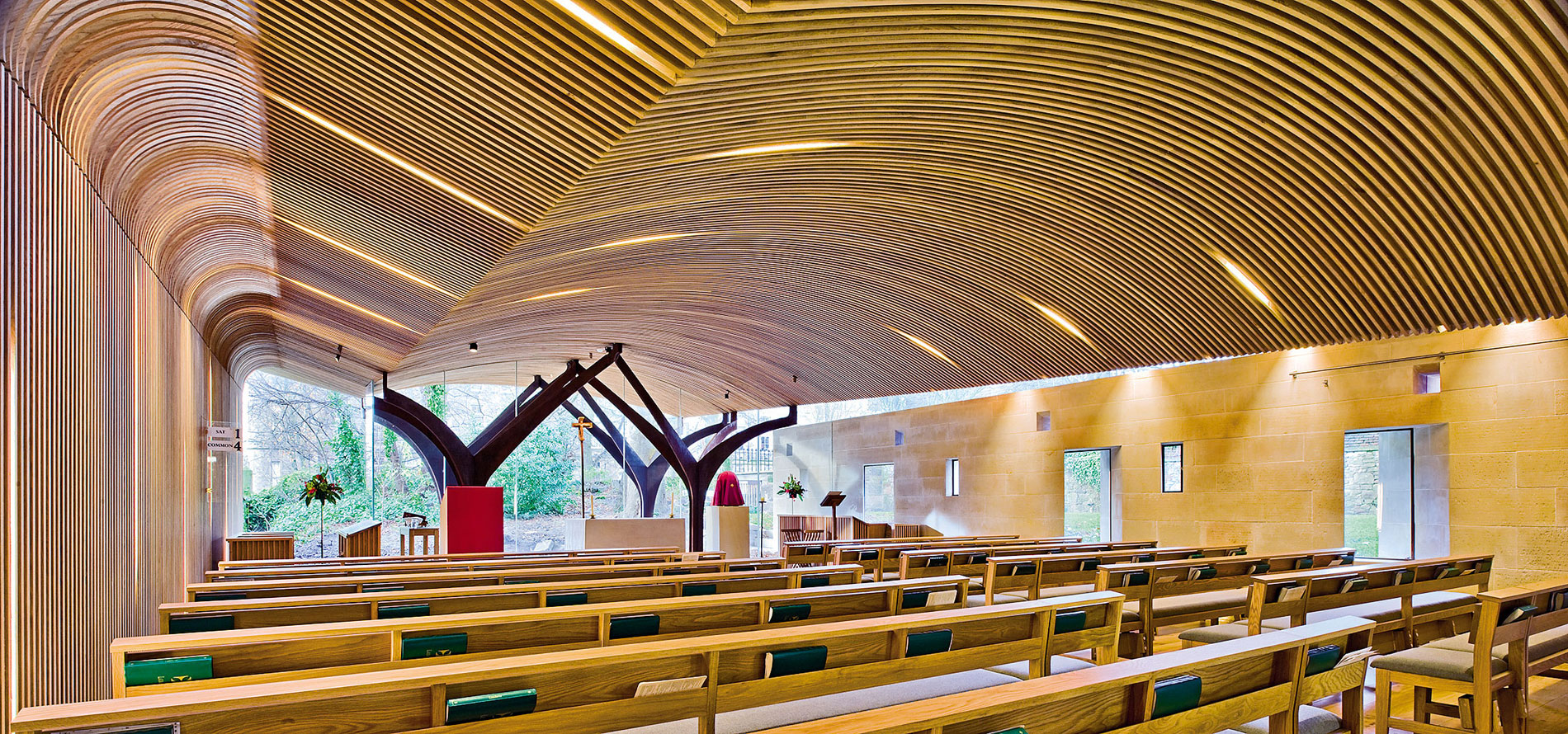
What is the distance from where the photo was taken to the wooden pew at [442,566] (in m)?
6.68

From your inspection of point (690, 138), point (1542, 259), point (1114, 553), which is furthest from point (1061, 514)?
point (690, 138)

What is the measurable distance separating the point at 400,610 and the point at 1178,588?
16.5 feet

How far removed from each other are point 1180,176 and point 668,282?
6.32 metres

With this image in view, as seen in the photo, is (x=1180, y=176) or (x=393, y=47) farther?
(x=1180, y=176)

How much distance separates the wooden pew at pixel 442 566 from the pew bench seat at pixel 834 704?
4269 mm

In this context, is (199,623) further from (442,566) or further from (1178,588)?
(1178,588)

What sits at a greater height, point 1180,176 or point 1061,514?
point 1180,176

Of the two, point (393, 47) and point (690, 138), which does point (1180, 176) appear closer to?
point (690, 138)

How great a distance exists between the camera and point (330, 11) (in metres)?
4.16

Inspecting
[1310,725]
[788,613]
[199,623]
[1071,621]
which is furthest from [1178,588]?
[199,623]

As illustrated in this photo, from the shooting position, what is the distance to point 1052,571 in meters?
7.86

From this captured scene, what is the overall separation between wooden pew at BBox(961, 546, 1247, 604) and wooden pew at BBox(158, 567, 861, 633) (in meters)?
1.48

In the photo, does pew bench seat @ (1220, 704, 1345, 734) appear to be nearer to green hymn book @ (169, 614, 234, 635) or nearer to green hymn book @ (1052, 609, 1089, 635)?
green hymn book @ (1052, 609, 1089, 635)

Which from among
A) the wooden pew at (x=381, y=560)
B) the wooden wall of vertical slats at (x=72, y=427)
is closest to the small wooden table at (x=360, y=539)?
the wooden pew at (x=381, y=560)
